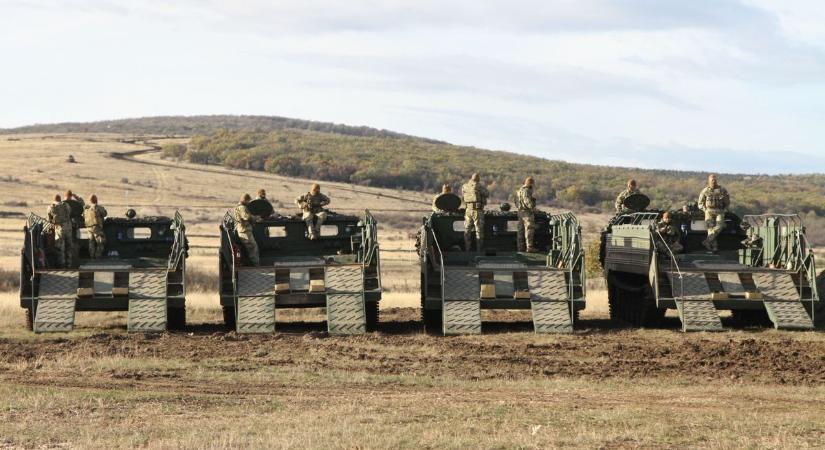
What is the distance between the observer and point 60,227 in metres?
25.6

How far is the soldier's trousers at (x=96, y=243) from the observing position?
1027 inches

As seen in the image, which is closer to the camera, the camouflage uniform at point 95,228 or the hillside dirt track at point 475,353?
the hillside dirt track at point 475,353

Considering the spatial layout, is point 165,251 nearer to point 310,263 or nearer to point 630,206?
point 310,263

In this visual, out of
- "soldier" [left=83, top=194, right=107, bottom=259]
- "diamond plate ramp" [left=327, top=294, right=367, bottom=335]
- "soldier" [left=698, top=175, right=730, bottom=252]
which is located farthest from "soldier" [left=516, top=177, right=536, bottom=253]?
"soldier" [left=83, top=194, right=107, bottom=259]

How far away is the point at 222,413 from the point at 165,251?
41.7 ft

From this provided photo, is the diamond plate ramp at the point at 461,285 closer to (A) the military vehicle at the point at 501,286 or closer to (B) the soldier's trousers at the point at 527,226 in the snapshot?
(A) the military vehicle at the point at 501,286

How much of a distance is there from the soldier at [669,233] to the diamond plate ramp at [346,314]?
18.3ft

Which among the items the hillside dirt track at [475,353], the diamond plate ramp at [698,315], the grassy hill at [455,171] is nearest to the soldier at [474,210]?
the hillside dirt track at [475,353]

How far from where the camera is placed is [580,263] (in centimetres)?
2381

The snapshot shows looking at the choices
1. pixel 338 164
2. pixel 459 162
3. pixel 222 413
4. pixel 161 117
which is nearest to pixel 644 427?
pixel 222 413

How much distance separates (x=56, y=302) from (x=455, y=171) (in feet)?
253

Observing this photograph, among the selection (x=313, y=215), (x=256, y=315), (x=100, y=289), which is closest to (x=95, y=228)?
(x=100, y=289)

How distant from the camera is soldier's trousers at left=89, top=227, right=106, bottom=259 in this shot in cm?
2609

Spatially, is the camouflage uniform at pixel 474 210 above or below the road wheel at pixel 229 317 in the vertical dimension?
above
